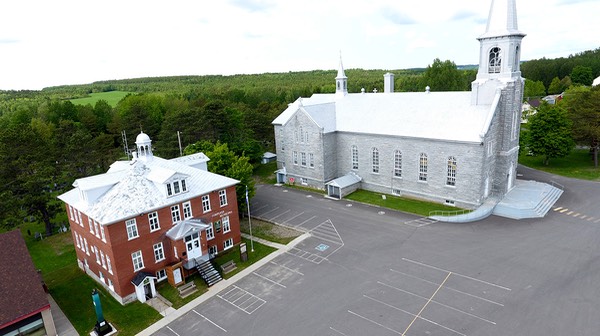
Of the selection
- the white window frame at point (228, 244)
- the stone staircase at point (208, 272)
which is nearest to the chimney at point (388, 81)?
the white window frame at point (228, 244)

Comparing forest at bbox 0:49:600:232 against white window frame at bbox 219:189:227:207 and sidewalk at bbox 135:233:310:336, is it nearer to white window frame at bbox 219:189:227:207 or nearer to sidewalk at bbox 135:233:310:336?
white window frame at bbox 219:189:227:207

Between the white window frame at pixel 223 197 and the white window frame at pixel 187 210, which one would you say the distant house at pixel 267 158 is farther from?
the white window frame at pixel 187 210

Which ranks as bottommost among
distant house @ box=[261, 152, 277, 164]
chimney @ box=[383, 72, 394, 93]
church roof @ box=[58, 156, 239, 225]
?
distant house @ box=[261, 152, 277, 164]

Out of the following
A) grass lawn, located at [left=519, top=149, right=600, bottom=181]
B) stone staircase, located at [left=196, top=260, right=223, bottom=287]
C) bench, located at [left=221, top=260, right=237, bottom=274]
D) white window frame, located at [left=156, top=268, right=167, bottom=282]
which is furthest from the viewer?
grass lawn, located at [left=519, top=149, right=600, bottom=181]

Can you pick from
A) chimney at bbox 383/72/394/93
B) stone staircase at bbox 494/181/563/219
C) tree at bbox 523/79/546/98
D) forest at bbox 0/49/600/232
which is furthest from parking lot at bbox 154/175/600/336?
tree at bbox 523/79/546/98

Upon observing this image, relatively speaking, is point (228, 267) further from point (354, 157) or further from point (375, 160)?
point (354, 157)
